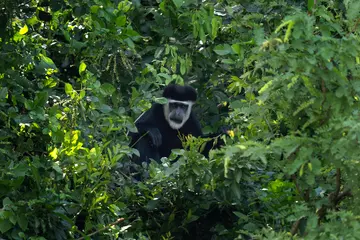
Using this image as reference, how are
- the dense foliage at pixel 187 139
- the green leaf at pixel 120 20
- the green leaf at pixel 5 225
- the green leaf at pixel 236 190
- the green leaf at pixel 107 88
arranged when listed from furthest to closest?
the green leaf at pixel 120 20 → the green leaf at pixel 107 88 → the green leaf at pixel 236 190 → the green leaf at pixel 5 225 → the dense foliage at pixel 187 139

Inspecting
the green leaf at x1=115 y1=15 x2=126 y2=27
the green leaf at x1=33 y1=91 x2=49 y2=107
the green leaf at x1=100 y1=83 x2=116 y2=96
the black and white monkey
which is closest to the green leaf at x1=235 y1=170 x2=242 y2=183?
the green leaf at x1=100 y1=83 x2=116 y2=96

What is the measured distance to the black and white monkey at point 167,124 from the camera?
27.7 ft

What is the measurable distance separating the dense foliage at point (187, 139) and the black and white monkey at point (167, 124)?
1643 mm

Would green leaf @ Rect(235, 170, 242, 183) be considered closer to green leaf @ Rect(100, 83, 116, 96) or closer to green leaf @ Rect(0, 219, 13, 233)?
green leaf @ Rect(100, 83, 116, 96)

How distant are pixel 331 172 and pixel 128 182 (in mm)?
1408

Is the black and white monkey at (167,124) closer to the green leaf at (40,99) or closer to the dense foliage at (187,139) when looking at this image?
the dense foliage at (187,139)

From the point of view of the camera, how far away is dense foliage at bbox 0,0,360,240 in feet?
12.2

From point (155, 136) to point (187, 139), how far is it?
3.06 meters

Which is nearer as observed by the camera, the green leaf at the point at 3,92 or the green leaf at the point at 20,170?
the green leaf at the point at 20,170

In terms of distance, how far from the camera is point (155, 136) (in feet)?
27.7

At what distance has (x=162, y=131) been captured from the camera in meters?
9.32

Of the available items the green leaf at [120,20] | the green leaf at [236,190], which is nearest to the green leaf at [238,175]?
the green leaf at [236,190]

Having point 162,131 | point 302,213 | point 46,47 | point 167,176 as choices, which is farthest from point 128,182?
point 162,131

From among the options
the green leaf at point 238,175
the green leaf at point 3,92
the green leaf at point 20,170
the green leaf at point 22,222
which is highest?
the green leaf at point 3,92
